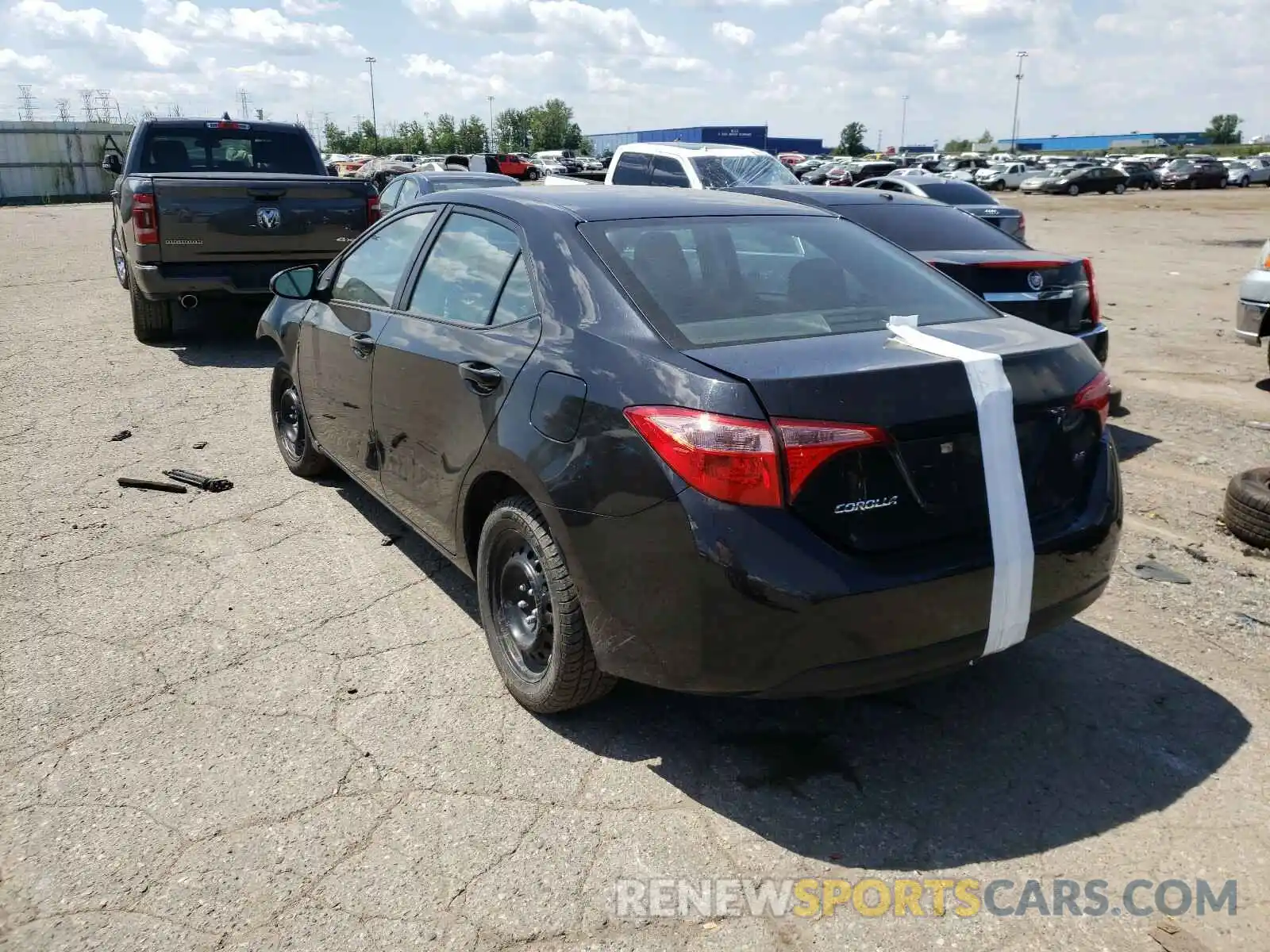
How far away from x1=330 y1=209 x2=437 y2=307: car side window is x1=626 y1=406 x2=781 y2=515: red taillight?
2137 mm

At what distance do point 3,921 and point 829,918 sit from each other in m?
2.10

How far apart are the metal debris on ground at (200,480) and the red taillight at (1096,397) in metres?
4.61

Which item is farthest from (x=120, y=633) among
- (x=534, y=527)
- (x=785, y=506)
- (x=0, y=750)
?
(x=785, y=506)

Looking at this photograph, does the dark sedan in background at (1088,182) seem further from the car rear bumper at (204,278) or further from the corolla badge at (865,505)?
the corolla badge at (865,505)

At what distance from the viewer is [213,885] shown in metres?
2.71

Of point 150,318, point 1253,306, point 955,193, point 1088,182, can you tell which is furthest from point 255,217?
point 1088,182

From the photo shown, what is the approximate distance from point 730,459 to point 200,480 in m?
4.29

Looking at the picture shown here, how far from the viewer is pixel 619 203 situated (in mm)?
3773

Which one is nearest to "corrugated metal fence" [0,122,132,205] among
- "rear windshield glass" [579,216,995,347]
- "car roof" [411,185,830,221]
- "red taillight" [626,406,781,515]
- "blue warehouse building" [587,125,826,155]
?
"blue warehouse building" [587,125,826,155]

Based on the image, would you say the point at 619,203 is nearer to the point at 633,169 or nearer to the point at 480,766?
the point at 480,766

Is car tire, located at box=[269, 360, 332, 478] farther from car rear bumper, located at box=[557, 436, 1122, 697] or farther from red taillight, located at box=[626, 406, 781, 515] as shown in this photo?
red taillight, located at box=[626, 406, 781, 515]

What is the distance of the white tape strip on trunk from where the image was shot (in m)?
2.89

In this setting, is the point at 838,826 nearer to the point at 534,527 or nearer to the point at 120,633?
the point at 534,527

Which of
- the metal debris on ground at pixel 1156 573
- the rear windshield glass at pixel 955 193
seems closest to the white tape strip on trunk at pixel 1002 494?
the metal debris on ground at pixel 1156 573
